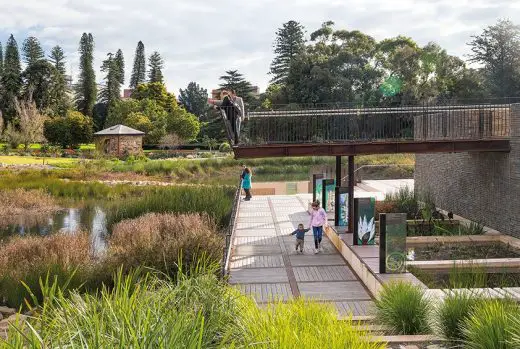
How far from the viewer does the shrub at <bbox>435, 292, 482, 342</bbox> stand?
23.6 feet

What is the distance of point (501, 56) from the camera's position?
Result: 163ft

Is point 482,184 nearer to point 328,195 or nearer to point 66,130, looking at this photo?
point 328,195

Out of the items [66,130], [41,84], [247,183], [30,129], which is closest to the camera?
[247,183]

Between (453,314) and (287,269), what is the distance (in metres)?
6.06

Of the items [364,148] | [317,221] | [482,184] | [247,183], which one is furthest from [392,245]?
[247,183]

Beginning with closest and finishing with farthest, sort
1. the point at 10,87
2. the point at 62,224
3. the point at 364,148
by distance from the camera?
the point at 364,148 < the point at 62,224 < the point at 10,87

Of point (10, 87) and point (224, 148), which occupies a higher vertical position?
point (10, 87)

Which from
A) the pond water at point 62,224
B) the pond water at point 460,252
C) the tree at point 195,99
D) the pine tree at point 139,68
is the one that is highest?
the pine tree at point 139,68

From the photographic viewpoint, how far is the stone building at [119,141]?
5772 cm

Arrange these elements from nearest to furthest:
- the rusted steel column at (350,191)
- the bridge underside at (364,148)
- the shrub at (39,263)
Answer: the shrub at (39,263) → the bridge underside at (364,148) → the rusted steel column at (350,191)

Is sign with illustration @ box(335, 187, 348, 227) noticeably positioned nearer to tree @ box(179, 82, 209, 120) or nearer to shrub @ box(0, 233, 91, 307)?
shrub @ box(0, 233, 91, 307)

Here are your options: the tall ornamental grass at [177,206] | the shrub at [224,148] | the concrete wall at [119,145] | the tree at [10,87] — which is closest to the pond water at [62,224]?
the tall ornamental grass at [177,206]

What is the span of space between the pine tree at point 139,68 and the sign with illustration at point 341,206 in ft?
302

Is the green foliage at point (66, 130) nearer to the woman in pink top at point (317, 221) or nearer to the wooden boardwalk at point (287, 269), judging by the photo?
the wooden boardwalk at point (287, 269)
